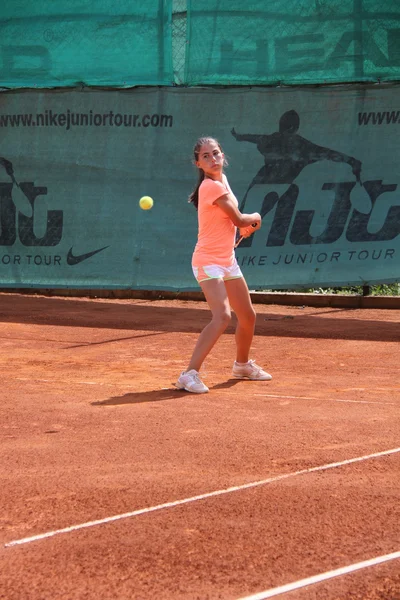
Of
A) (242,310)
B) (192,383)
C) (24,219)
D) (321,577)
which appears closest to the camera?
(321,577)

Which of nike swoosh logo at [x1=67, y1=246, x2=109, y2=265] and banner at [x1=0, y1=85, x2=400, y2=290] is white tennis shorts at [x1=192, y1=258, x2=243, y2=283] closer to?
banner at [x1=0, y1=85, x2=400, y2=290]

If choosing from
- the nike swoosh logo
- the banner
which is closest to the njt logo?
the banner

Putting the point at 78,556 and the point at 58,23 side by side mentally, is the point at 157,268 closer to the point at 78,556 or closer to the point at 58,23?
the point at 58,23

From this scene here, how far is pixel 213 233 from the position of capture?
6.48 metres

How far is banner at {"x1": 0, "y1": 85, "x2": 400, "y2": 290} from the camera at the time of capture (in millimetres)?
11289

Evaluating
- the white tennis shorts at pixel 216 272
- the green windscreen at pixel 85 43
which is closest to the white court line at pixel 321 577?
the white tennis shorts at pixel 216 272

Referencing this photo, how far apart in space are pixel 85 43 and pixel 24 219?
237 centimetres

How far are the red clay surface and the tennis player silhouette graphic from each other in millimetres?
3660

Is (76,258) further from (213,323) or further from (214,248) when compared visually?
(213,323)

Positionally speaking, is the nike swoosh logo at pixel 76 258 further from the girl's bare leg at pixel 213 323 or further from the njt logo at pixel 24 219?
the girl's bare leg at pixel 213 323

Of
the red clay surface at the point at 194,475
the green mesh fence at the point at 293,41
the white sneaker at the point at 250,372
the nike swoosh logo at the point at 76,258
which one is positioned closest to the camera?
the red clay surface at the point at 194,475

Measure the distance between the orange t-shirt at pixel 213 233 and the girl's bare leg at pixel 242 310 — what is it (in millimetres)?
180

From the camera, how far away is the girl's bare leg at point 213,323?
6398mm

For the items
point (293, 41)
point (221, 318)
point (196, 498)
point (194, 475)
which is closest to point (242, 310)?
point (221, 318)
